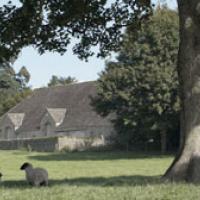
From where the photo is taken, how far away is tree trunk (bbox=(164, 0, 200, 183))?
659 inches

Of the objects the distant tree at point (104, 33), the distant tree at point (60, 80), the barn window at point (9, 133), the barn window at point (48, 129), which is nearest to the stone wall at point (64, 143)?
the barn window at point (48, 129)

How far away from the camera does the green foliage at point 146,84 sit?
183 feet

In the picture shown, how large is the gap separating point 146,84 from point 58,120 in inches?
1248

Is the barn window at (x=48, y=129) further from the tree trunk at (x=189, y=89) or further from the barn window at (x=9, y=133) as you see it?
the tree trunk at (x=189, y=89)

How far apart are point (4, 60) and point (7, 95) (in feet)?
279

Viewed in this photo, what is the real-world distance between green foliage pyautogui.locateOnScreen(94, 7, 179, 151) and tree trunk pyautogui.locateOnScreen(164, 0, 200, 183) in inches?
1475

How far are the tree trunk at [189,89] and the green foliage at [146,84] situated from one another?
37.5 m

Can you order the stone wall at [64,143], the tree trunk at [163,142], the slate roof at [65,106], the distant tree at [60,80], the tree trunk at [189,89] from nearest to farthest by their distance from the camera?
the tree trunk at [189,89]
the tree trunk at [163,142]
the stone wall at [64,143]
the slate roof at [65,106]
the distant tree at [60,80]

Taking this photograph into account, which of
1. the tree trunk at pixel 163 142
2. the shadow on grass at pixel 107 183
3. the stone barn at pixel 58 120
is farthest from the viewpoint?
the stone barn at pixel 58 120

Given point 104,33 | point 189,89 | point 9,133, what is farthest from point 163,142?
point 189,89

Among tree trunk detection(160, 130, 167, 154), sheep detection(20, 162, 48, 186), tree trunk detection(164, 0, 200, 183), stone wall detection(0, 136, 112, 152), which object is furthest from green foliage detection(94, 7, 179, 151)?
sheep detection(20, 162, 48, 186)

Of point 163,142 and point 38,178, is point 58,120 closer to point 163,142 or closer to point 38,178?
point 163,142

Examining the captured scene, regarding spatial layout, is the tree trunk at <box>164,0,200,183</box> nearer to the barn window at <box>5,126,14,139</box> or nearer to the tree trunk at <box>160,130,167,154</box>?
the tree trunk at <box>160,130,167,154</box>

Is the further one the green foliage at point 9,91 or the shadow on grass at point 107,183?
the green foliage at point 9,91
